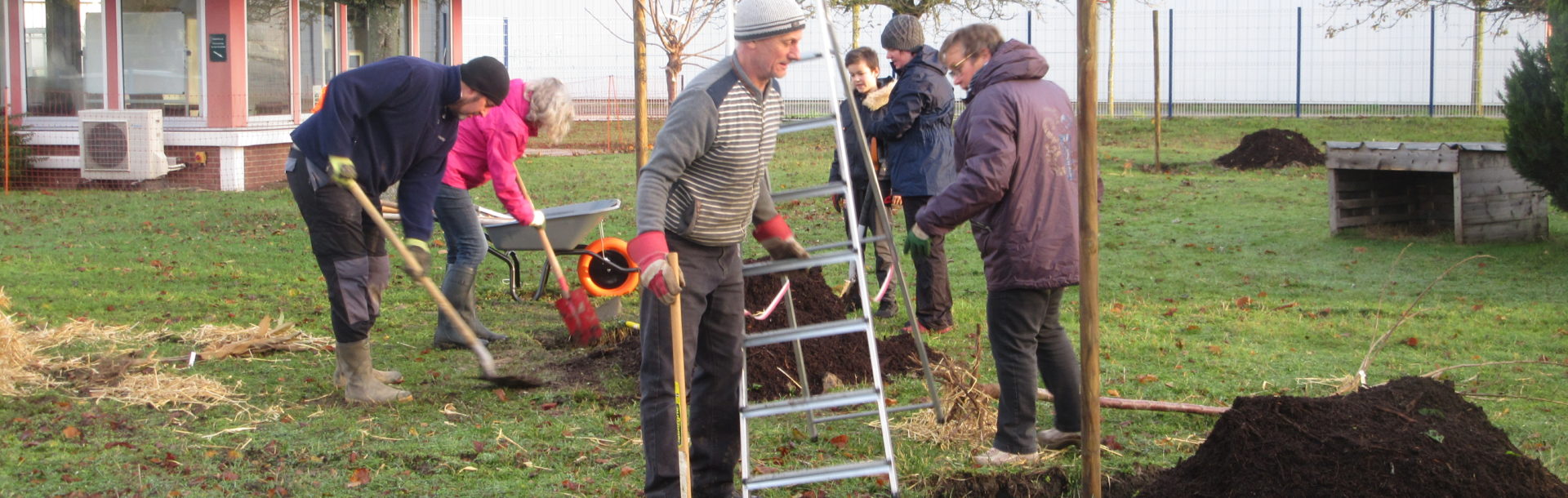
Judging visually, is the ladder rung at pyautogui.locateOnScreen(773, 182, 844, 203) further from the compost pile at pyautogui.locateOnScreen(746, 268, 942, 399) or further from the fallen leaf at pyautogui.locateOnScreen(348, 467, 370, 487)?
the fallen leaf at pyautogui.locateOnScreen(348, 467, 370, 487)

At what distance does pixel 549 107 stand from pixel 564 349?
1.31 meters

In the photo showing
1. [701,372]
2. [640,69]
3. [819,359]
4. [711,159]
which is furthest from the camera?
[640,69]

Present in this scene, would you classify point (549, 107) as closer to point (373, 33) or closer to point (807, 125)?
→ point (807, 125)

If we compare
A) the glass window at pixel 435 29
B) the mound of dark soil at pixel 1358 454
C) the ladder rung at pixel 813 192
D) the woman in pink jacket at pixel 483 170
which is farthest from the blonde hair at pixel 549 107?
the glass window at pixel 435 29

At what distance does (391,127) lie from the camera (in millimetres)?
5051

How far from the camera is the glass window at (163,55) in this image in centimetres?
1577

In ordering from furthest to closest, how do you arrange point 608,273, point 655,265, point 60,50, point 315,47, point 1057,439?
1. point 315,47
2. point 60,50
3. point 608,273
4. point 1057,439
5. point 655,265

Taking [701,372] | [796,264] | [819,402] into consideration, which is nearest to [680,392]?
[701,372]

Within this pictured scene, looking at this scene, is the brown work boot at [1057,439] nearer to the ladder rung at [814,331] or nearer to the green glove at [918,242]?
the green glove at [918,242]

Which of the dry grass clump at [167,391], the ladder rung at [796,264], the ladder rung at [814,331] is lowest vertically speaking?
the dry grass clump at [167,391]

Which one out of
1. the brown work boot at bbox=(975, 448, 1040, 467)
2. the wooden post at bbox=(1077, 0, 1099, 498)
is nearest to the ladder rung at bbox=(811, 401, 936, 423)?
the brown work boot at bbox=(975, 448, 1040, 467)

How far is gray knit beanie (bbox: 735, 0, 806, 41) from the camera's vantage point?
3.43m

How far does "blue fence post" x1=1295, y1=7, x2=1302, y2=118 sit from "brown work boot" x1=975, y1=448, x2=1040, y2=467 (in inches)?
838

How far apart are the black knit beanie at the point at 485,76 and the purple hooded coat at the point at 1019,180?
194cm
